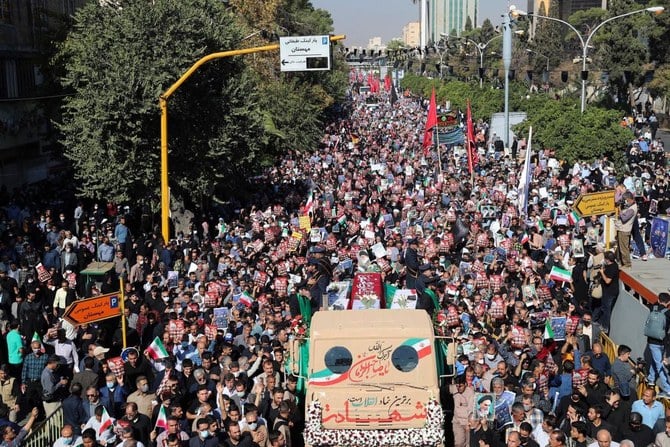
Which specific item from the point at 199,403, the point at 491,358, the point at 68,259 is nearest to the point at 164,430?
the point at 199,403

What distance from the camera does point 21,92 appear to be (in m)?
38.6

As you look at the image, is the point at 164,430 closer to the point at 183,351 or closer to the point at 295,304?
the point at 183,351

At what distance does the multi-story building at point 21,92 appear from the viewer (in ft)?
120

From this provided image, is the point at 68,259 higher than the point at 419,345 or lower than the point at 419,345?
lower

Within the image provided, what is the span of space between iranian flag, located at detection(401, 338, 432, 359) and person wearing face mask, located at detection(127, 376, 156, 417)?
3162mm

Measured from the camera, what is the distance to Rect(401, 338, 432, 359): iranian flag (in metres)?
10.4

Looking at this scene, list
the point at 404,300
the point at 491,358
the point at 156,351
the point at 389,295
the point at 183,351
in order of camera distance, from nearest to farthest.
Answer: the point at 491,358 < the point at 156,351 < the point at 183,351 < the point at 404,300 < the point at 389,295

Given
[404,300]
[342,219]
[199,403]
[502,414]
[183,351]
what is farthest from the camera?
[342,219]

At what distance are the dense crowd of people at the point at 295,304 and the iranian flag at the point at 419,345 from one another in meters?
→ 0.85

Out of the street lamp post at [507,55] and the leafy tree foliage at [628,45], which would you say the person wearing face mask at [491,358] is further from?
the leafy tree foliage at [628,45]

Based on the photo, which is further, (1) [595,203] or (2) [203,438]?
(1) [595,203]

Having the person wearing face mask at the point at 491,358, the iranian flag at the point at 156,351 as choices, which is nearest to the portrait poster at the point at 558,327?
the person wearing face mask at the point at 491,358

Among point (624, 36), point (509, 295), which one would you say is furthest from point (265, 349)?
point (624, 36)

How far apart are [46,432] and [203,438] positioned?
94.9 inches
